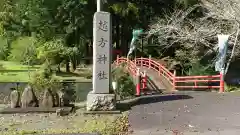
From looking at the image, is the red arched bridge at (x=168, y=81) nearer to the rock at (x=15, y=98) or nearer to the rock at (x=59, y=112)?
the rock at (x=59, y=112)

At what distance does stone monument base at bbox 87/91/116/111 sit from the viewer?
1247 centimetres

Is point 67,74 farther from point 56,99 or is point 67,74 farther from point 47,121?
point 47,121

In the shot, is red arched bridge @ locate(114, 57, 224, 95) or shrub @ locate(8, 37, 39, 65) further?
shrub @ locate(8, 37, 39, 65)

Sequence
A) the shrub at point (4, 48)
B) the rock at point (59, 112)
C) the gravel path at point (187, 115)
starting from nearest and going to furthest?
the gravel path at point (187, 115)
the rock at point (59, 112)
the shrub at point (4, 48)

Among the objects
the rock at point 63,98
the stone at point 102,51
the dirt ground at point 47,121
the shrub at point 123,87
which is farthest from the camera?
the shrub at point 123,87

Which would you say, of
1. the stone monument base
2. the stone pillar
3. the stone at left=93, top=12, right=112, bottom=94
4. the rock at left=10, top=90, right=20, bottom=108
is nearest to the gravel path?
the stone monument base

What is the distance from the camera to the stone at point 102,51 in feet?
41.4

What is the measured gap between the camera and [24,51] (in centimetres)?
4059

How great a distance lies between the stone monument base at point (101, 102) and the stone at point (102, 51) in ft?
0.59

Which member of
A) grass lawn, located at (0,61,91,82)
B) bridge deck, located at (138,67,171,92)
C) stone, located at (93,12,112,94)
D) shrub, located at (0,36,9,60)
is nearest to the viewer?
stone, located at (93,12,112,94)

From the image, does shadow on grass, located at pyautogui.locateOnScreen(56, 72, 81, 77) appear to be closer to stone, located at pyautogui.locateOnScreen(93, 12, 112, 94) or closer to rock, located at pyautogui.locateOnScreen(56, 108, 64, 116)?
stone, located at pyautogui.locateOnScreen(93, 12, 112, 94)

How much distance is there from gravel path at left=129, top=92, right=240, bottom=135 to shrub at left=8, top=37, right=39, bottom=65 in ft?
80.9

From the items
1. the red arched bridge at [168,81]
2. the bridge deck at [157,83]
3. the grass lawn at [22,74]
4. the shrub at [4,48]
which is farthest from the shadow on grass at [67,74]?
the shrub at [4,48]

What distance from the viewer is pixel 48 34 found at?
38.7 m
